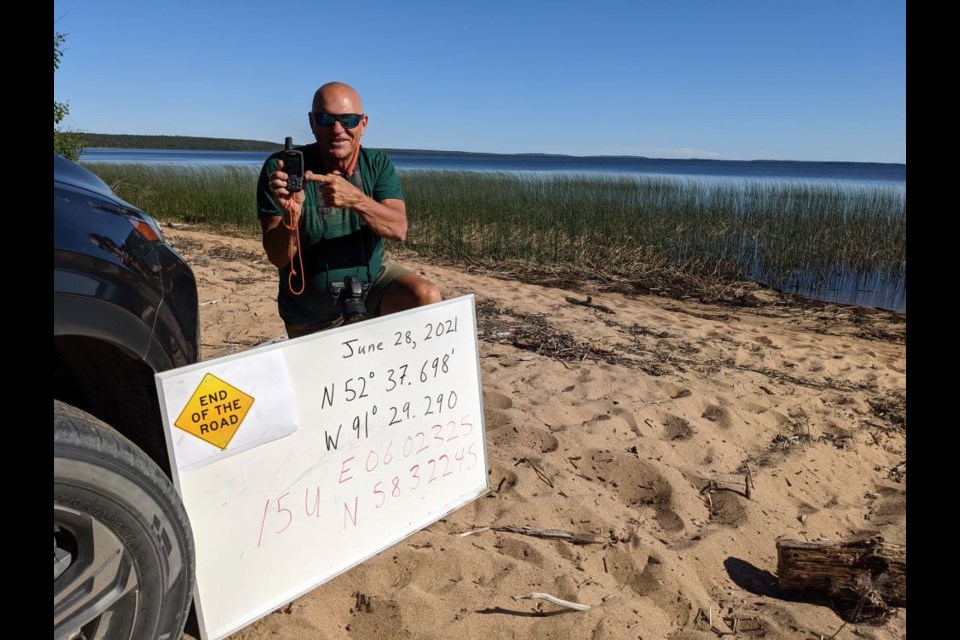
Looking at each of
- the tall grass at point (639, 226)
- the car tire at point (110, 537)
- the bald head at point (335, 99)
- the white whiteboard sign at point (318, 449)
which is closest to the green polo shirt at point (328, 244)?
the bald head at point (335, 99)

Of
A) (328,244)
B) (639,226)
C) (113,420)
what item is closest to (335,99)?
(328,244)

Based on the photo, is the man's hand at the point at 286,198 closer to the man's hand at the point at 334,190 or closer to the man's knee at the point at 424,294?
the man's hand at the point at 334,190

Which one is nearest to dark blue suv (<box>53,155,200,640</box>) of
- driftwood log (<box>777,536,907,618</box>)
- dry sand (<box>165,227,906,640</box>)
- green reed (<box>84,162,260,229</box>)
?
dry sand (<box>165,227,906,640</box>)

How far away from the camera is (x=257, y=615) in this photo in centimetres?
187

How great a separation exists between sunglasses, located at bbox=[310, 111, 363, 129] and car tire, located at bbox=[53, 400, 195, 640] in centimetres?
164

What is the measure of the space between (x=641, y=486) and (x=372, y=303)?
142 cm

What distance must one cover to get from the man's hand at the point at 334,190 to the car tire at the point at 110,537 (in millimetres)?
1304

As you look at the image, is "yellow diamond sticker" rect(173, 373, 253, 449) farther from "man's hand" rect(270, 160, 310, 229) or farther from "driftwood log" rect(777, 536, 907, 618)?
"driftwood log" rect(777, 536, 907, 618)

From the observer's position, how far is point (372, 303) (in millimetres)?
2979

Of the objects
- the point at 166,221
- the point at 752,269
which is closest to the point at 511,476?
the point at 752,269

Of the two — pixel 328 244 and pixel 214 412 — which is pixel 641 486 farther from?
pixel 214 412

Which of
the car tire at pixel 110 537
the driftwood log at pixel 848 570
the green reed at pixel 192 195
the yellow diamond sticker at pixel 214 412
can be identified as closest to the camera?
the car tire at pixel 110 537

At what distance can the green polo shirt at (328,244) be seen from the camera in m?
2.80

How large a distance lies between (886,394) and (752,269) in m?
5.85
